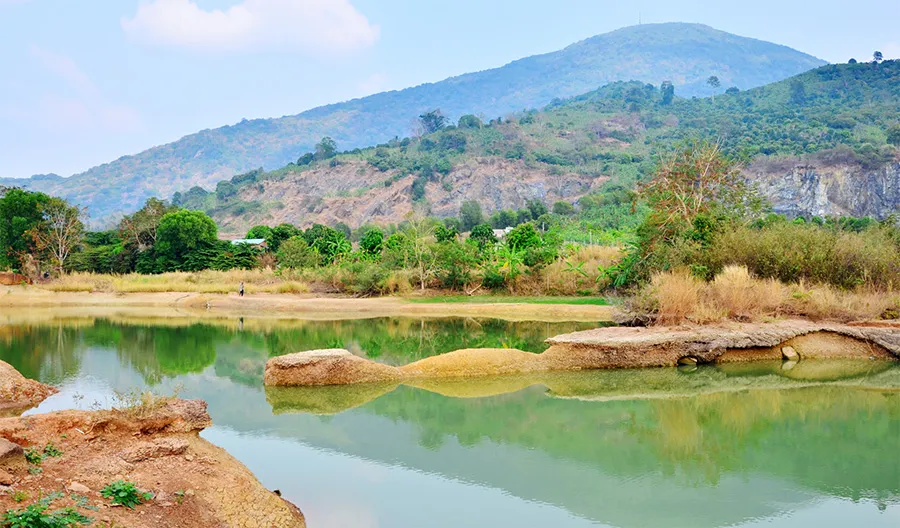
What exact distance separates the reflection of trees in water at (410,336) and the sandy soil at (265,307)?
4.57 ft

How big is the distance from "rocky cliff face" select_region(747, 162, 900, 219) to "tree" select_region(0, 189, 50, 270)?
190ft

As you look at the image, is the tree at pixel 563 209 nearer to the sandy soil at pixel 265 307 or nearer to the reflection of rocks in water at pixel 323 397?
the sandy soil at pixel 265 307

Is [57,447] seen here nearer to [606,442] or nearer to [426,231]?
[606,442]

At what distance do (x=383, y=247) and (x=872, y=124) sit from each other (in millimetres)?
68543

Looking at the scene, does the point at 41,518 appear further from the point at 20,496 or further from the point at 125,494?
the point at 125,494

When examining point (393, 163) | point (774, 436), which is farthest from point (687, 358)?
point (393, 163)

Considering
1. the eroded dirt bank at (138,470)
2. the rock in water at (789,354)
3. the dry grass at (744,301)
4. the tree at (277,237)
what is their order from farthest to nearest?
1. the tree at (277,237)
2. the dry grass at (744,301)
3. the rock in water at (789,354)
4. the eroded dirt bank at (138,470)

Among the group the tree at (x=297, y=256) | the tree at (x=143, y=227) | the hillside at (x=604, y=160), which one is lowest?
the tree at (x=297, y=256)

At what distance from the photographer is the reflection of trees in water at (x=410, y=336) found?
62.2 feet

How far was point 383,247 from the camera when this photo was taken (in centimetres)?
3550

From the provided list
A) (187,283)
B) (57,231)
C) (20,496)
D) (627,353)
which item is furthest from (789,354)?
(57,231)

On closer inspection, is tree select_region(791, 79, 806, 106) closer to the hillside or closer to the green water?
the hillside

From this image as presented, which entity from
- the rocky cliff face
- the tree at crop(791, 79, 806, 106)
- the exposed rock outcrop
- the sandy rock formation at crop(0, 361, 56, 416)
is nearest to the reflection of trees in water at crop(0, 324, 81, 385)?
the sandy rock formation at crop(0, 361, 56, 416)

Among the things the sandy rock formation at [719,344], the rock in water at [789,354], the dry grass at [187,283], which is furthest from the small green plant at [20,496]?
the dry grass at [187,283]
